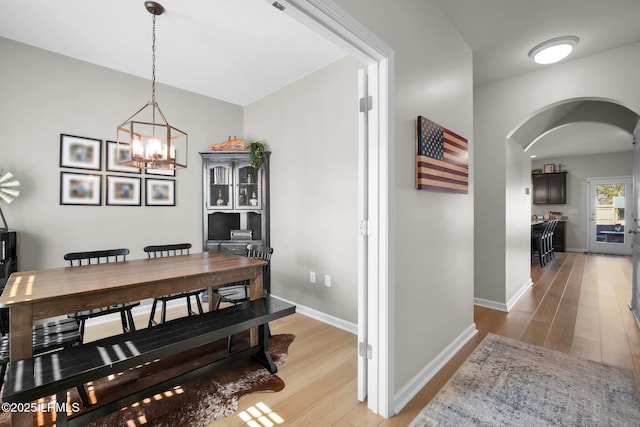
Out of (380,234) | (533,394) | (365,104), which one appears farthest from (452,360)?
(365,104)

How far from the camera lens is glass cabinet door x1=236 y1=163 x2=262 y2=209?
3918mm

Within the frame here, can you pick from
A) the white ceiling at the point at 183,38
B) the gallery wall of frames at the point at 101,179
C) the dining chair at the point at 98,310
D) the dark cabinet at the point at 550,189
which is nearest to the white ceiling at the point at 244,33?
the white ceiling at the point at 183,38

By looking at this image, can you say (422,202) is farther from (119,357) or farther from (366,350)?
(119,357)

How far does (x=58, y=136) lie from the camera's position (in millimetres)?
2973

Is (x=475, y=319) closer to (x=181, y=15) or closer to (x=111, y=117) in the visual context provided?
(x=181, y=15)

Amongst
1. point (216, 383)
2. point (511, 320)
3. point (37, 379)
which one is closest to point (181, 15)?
point (37, 379)

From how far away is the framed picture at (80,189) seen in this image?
3006 mm

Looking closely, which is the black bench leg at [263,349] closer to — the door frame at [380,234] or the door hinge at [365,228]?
the door frame at [380,234]

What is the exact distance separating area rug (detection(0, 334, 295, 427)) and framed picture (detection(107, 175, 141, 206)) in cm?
192

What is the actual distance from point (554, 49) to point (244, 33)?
2.78m

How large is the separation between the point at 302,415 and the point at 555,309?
11.0 feet

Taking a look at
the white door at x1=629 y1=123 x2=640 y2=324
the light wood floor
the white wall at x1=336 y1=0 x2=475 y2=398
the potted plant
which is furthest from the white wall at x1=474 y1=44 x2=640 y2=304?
the potted plant

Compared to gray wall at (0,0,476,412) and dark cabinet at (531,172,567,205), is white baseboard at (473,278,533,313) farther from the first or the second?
dark cabinet at (531,172,567,205)

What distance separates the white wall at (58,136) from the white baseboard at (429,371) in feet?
10.3
